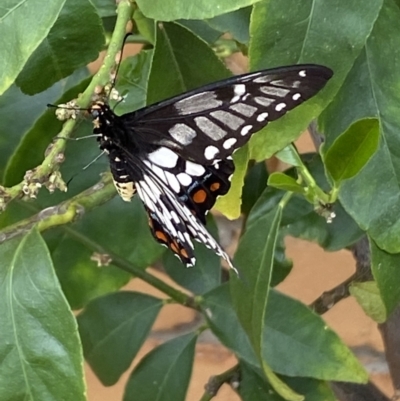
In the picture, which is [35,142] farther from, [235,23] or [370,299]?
[370,299]

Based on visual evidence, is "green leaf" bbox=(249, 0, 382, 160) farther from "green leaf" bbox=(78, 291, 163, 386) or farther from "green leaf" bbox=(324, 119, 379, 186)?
"green leaf" bbox=(78, 291, 163, 386)

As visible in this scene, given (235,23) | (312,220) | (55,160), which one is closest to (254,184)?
(312,220)

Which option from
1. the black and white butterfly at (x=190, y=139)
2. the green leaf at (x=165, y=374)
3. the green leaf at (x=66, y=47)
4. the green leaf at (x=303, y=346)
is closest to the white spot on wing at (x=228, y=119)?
the black and white butterfly at (x=190, y=139)

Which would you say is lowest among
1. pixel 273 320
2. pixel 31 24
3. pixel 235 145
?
pixel 273 320

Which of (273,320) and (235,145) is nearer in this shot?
(235,145)

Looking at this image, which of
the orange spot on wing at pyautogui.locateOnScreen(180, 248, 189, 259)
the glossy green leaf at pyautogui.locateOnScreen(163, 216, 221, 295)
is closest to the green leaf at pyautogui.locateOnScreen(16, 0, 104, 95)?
the orange spot on wing at pyautogui.locateOnScreen(180, 248, 189, 259)

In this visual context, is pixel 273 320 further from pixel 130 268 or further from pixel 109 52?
pixel 109 52

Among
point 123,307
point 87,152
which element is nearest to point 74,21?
point 87,152
